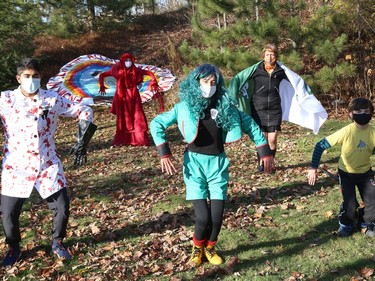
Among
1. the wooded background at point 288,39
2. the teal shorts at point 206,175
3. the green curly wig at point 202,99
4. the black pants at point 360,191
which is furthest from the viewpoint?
the wooded background at point 288,39

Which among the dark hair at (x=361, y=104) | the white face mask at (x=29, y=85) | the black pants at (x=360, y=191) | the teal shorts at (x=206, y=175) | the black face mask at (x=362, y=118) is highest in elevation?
the white face mask at (x=29, y=85)

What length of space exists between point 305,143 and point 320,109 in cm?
308

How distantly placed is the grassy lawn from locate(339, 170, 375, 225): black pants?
0.92 feet

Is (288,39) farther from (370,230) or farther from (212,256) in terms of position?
(212,256)

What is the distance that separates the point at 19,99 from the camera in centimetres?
443

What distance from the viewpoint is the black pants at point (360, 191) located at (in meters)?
4.71

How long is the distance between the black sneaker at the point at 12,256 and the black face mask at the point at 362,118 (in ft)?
12.7

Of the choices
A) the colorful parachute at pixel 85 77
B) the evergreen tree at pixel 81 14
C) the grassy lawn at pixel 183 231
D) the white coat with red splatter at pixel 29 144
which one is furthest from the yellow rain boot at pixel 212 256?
the evergreen tree at pixel 81 14

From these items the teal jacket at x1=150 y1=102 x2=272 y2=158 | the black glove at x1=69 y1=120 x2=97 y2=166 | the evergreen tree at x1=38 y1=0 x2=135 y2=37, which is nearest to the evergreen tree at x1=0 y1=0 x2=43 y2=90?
the evergreen tree at x1=38 y1=0 x2=135 y2=37

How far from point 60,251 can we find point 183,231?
1.50 meters

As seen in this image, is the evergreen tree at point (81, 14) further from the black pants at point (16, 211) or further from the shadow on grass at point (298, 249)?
the shadow on grass at point (298, 249)

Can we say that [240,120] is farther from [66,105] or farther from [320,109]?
[320,109]

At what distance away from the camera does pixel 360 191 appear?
15.8ft

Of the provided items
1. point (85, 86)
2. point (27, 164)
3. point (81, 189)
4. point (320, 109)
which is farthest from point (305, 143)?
point (85, 86)
